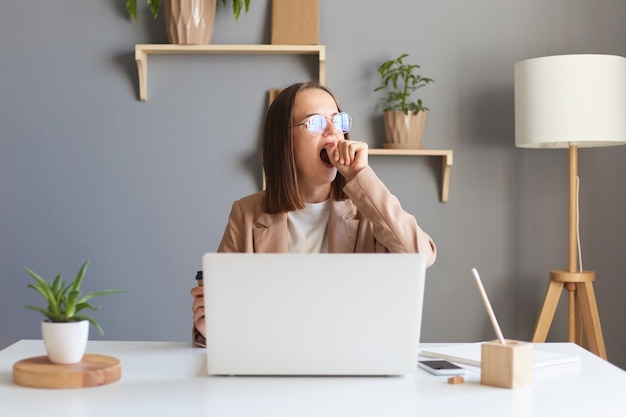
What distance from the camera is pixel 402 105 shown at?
3209mm

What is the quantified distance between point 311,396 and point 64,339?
45 cm

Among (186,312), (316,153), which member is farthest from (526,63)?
(186,312)

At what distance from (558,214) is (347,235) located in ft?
5.40

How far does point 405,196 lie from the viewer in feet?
11.0

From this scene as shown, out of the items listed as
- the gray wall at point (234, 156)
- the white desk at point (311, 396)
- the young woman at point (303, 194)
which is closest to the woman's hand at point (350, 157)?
the young woman at point (303, 194)

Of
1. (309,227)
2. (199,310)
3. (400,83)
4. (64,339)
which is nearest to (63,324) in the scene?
(64,339)

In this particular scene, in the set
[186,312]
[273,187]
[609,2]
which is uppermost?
[609,2]

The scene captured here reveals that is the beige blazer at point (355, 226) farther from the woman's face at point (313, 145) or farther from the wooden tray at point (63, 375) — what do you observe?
the wooden tray at point (63, 375)

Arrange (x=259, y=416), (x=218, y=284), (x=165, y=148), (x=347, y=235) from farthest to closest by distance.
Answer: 1. (x=165, y=148)
2. (x=347, y=235)
3. (x=218, y=284)
4. (x=259, y=416)

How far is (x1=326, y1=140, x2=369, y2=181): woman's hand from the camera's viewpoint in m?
1.89

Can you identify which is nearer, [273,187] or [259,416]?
[259,416]

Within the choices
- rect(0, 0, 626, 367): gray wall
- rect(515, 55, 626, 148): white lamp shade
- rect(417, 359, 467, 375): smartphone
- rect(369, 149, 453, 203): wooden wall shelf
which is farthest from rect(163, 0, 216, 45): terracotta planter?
rect(417, 359, 467, 375): smartphone

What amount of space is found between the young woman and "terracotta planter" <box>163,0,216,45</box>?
1.17 m

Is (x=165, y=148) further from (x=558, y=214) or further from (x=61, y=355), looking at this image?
(x=61, y=355)
